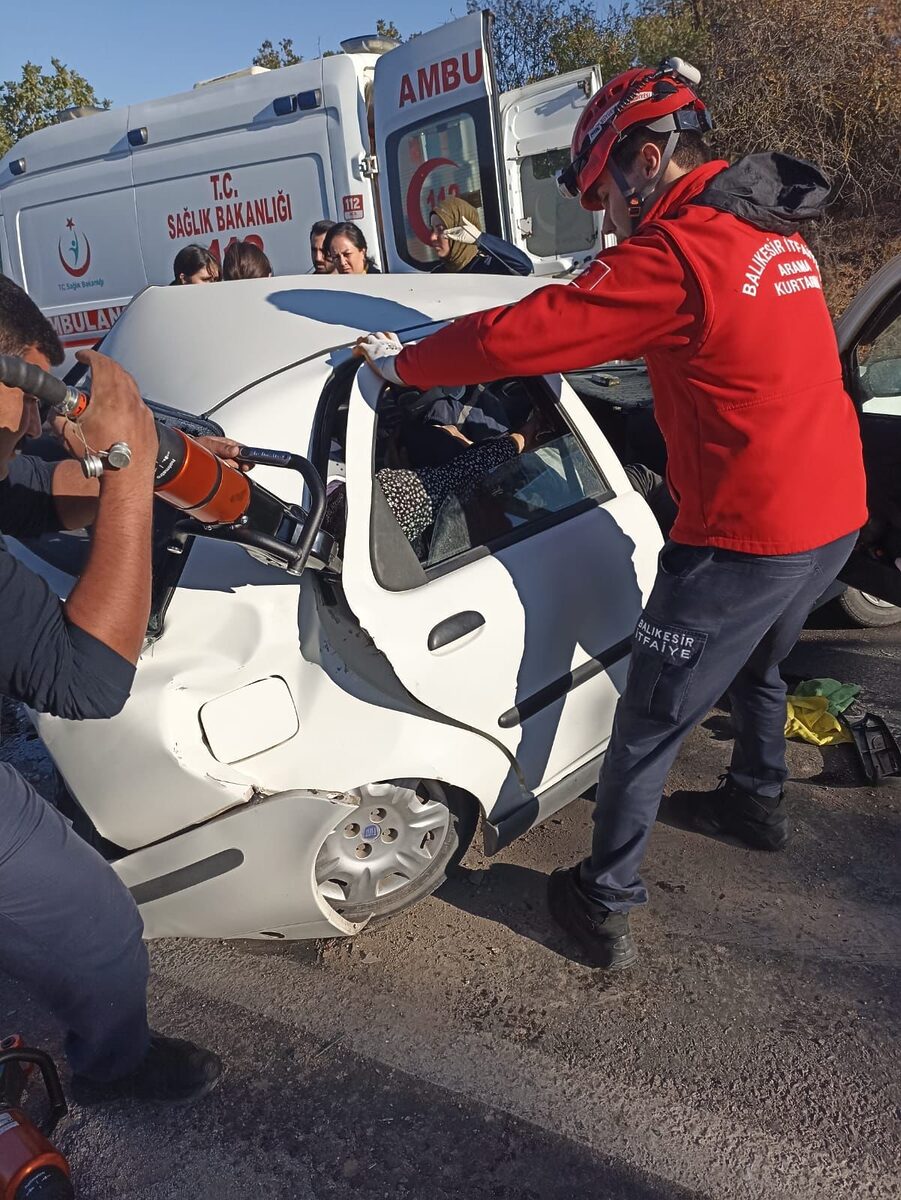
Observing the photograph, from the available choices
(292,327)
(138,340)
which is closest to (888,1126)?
(292,327)

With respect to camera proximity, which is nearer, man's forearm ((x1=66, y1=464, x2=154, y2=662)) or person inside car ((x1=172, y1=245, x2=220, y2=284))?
man's forearm ((x1=66, y1=464, x2=154, y2=662))

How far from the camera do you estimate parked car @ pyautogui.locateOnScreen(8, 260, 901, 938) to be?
2037mm

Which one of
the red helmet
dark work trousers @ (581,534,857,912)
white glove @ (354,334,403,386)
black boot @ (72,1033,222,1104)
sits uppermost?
the red helmet

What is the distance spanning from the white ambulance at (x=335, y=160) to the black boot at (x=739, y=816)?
480cm

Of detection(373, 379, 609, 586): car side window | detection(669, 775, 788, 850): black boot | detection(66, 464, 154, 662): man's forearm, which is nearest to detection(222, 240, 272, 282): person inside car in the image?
detection(373, 379, 609, 586): car side window

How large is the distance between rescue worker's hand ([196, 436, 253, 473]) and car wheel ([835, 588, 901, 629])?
9.72 ft

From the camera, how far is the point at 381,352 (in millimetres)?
2178

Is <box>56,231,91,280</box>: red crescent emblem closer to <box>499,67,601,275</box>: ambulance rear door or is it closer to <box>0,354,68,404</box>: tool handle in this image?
<box>499,67,601,275</box>: ambulance rear door

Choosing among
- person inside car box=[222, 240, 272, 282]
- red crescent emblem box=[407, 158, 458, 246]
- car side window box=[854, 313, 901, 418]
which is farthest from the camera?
red crescent emblem box=[407, 158, 458, 246]

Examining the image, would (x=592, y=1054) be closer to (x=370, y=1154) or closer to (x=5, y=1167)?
(x=370, y=1154)

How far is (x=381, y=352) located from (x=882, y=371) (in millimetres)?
2259

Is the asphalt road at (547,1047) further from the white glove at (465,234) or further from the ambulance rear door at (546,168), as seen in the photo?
the ambulance rear door at (546,168)

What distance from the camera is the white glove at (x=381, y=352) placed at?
2127 millimetres

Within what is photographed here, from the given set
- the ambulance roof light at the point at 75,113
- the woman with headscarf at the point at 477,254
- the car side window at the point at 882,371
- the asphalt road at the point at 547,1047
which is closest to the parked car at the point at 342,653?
the asphalt road at the point at 547,1047
